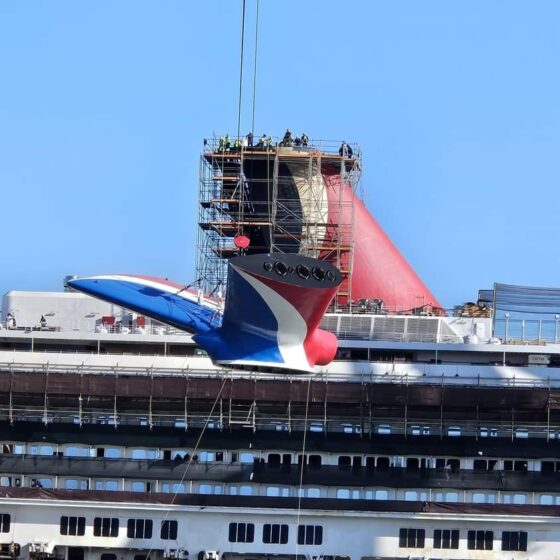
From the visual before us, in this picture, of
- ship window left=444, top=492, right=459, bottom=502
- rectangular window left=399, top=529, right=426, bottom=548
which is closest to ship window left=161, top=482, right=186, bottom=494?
rectangular window left=399, top=529, right=426, bottom=548

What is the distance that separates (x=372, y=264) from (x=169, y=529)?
21.8 metres

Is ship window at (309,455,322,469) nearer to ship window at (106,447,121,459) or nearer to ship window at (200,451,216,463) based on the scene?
ship window at (200,451,216,463)

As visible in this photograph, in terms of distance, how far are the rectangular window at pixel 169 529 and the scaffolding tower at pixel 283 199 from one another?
17.0 meters

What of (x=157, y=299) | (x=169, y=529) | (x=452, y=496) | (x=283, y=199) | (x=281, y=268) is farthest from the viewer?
(x=283, y=199)

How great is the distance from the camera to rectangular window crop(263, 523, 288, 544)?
6144cm

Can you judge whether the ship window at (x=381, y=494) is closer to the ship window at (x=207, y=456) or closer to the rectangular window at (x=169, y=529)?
the ship window at (x=207, y=456)

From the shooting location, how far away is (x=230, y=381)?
2506 inches

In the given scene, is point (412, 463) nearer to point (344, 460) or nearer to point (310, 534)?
point (344, 460)

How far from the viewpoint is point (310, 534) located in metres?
61.5

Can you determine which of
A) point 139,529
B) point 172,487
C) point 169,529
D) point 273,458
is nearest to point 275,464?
point 273,458

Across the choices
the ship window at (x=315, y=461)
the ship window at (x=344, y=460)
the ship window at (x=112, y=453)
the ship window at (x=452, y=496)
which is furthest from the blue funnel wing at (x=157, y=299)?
the ship window at (x=452, y=496)

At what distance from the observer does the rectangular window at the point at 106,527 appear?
2432 inches

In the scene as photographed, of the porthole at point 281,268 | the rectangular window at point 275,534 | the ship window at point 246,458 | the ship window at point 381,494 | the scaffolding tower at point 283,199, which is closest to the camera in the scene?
the porthole at point 281,268

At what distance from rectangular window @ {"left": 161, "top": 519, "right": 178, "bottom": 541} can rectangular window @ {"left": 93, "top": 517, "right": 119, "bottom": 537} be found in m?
1.45
